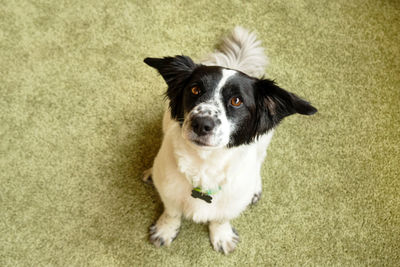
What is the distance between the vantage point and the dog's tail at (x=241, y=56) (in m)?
1.92

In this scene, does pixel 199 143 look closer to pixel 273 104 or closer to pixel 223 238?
pixel 273 104

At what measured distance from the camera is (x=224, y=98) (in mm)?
1303

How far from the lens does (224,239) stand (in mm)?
1872

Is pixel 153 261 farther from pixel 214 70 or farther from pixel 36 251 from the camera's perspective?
pixel 214 70

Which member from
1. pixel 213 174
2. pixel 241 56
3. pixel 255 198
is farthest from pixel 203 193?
pixel 241 56

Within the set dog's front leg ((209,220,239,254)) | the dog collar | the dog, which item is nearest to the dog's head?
the dog

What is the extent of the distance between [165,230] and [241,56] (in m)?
1.06

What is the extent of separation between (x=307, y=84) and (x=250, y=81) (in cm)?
110

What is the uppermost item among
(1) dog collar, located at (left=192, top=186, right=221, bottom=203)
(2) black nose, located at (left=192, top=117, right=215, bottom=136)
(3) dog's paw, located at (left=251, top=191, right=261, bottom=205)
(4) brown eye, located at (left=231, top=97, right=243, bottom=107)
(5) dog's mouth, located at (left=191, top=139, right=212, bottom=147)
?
(4) brown eye, located at (left=231, top=97, right=243, bottom=107)

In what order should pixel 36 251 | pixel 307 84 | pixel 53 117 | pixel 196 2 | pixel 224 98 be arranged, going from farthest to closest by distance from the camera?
pixel 196 2
pixel 307 84
pixel 53 117
pixel 36 251
pixel 224 98

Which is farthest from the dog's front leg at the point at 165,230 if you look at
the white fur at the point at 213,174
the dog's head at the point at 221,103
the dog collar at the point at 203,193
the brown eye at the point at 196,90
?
the brown eye at the point at 196,90

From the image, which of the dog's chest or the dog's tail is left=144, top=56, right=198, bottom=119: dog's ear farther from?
the dog's tail

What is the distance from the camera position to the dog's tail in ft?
6.28

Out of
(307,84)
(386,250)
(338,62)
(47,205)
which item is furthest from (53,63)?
(386,250)
